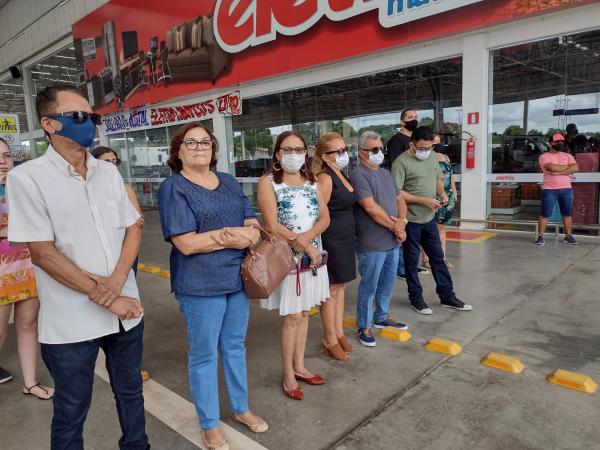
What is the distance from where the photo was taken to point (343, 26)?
8.75m

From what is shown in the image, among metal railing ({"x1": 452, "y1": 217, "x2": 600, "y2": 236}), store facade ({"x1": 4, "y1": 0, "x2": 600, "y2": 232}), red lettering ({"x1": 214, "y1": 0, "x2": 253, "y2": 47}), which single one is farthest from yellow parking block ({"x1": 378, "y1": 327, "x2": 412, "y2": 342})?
red lettering ({"x1": 214, "y1": 0, "x2": 253, "y2": 47})

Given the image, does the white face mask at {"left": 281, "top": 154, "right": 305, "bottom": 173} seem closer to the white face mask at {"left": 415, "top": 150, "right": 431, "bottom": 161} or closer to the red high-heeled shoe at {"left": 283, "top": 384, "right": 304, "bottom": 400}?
the red high-heeled shoe at {"left": 283, "top": 384, "right": 304, "bottom": 400}

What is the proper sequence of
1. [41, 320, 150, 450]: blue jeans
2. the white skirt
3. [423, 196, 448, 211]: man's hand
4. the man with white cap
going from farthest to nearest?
the man with white cap → [423, 196, 448, 211]: man's hand → the white skirt → [41, 320, 150, 450]: blue jeans

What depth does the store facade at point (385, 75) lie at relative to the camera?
7336mm

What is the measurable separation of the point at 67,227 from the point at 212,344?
922 mm

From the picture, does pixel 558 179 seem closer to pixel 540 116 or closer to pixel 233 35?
pixel 540 116

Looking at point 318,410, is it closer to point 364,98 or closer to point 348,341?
point 348,341

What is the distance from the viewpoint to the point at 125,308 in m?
1.84

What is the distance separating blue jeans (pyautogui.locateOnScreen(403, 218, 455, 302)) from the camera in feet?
13.4

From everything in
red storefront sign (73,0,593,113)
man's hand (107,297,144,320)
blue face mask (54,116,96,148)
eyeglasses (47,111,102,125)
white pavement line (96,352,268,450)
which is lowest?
white pavement line (96,352,268,450)

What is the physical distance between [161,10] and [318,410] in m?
13.0

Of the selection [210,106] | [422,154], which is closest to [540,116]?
[422,154]

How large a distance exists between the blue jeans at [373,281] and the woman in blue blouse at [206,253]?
1.36 m

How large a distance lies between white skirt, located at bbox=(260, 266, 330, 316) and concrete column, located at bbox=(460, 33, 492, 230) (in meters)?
6.01
